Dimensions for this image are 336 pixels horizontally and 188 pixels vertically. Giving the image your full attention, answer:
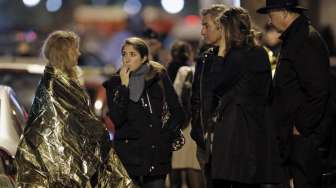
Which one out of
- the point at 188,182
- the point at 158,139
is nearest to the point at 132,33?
the point at 188,182

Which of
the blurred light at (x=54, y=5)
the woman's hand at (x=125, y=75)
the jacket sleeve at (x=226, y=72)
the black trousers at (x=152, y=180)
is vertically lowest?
the blurred light at (x=54, y=5)

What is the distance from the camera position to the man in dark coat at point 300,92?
852 cm

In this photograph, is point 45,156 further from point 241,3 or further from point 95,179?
point 241,3

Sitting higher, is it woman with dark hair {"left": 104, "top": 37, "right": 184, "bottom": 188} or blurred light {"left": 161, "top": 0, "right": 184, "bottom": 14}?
woman with dark hair {"left": 104, "top": 37, "right": 184, "bottom": 188}

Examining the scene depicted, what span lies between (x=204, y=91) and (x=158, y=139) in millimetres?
1235

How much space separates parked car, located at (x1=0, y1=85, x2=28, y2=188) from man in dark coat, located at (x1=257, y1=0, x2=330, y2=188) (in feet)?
7.69

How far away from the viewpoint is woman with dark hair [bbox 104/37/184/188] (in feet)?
32.9

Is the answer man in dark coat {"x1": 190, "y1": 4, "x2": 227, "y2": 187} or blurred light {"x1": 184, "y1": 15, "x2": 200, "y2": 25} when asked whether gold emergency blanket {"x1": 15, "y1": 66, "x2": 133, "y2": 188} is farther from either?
blurred light {"x1": 184, "y1": 15, "x2": 200, "y2": 25}

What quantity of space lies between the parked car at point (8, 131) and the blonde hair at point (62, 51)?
0.80 m

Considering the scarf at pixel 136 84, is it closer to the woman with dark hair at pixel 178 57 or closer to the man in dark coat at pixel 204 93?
the man in dark coat at pixel 204 93

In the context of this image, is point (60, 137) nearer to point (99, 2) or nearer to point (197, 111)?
point (197, 111)

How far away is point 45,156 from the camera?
9.04 m

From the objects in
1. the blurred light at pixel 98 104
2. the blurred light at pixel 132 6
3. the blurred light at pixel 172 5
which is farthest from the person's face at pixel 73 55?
the blurred light at pixel 132 6

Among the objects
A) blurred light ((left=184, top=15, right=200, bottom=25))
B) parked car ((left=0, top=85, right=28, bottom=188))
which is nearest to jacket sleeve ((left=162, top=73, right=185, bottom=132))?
parked car ((left=0, top=85, right=28, bottom=188))
